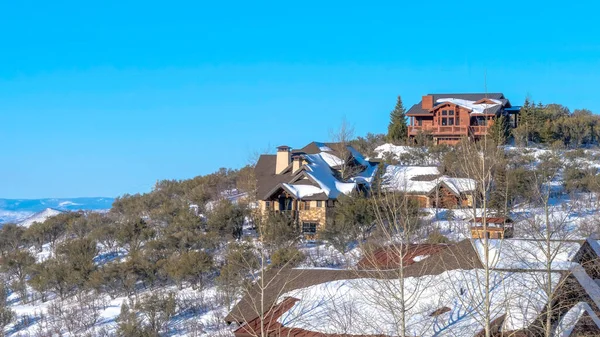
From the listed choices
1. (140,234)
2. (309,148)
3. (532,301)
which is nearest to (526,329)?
(532,301)

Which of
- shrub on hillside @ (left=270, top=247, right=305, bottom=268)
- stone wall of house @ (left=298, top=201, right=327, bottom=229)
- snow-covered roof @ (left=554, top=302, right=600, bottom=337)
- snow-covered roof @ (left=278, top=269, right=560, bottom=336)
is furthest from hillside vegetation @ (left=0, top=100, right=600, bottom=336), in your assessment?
snow-covered roof @ (left=554, top=302, right=600, bottom=337)

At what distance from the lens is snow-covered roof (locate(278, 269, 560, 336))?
13.0 metres

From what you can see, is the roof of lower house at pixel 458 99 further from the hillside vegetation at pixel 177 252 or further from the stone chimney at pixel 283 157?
the stone chimney at pixel 283 157

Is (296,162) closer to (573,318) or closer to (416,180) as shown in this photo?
(416,180)

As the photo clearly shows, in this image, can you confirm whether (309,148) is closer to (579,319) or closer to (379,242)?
(379,242)

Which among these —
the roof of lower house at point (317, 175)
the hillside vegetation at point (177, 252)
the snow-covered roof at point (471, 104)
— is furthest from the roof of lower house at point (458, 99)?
the roof of lower house at point (317, 175)

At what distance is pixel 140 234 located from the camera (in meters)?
32.1

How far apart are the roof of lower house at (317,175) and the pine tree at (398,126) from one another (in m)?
10.1

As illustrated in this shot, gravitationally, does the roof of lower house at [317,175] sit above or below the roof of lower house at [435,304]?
above

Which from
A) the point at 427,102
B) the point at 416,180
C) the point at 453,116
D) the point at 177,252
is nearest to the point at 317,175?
the point at 416,180

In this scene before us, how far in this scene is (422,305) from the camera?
14320mm

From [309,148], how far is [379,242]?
18.6 meters

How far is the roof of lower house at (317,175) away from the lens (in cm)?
3372

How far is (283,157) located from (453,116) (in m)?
16.7
